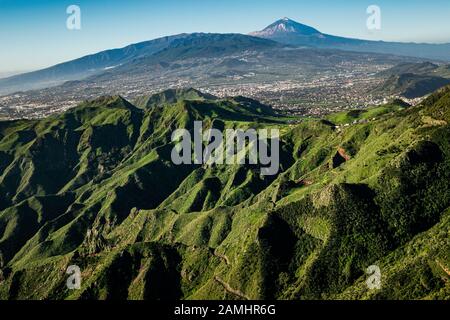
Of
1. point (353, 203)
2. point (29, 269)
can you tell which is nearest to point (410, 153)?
point (353, 203)

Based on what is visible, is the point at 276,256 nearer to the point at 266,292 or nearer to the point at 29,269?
the point at 266,292

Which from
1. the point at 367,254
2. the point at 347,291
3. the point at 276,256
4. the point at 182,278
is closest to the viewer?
the point at 347,291

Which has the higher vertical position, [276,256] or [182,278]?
[276,256]

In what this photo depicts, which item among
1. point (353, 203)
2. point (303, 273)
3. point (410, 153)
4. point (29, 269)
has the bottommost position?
point (29, 269)

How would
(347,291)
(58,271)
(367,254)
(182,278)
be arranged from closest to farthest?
(347,291) < (367,254) < (182,278) < (58,271)

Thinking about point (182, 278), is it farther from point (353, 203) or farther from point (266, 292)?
point (353, 203)

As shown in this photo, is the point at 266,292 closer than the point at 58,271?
Yes
